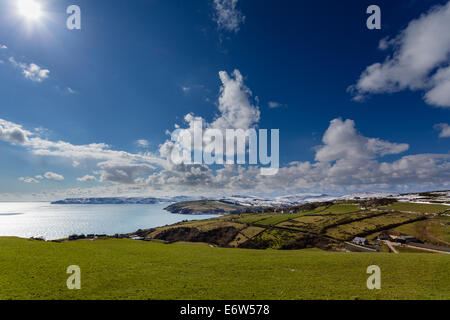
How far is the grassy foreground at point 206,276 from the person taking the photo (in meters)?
13.8

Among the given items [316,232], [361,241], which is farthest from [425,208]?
[361,241]

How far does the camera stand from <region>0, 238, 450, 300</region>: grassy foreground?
45.2 ft

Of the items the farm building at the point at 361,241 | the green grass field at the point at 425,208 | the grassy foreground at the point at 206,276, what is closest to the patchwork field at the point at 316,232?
the farm building at the point at 361,241

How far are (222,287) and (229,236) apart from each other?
116 meters

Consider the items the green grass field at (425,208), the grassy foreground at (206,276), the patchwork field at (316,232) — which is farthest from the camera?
the green grass field at (425,208)

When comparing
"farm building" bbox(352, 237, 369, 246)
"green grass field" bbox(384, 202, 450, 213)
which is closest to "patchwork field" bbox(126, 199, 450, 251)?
"farm building" bbox(352, 237, 369, 246)

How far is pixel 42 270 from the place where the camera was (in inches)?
665

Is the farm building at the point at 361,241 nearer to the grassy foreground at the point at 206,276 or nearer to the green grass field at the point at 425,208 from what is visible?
the grassy foreground at the point at 206,276

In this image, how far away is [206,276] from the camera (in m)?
17.3

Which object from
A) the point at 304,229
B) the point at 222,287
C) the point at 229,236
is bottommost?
the point at 229,236
